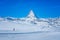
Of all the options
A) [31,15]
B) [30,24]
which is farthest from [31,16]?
[30,24]

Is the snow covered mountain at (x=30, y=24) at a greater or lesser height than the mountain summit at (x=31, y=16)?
lesser

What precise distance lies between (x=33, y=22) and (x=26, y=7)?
24cm

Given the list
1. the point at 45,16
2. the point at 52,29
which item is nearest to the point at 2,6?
the point at 45,16

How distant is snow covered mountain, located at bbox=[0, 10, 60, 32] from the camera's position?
5.72 feet

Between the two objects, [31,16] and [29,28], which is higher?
[31,16]

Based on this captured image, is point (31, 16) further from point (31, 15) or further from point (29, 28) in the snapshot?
point (29, 28)

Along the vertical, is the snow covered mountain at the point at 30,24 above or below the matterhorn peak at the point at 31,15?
below

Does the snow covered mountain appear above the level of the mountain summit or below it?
below

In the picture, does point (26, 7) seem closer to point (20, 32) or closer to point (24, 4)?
point (24, 4)

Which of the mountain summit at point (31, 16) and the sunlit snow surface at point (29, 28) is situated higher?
the mountain summit at point (31, 16)

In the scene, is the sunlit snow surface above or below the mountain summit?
below

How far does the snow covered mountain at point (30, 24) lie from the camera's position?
174 centimetres

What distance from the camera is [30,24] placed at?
5.80ft

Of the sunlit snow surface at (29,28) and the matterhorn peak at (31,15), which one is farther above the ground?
the matterhorn peak at (31,15)
